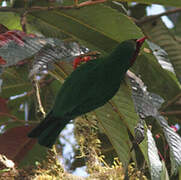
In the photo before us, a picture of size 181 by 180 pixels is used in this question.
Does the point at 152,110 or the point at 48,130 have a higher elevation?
the point at 48,130

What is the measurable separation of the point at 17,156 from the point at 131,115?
66cm

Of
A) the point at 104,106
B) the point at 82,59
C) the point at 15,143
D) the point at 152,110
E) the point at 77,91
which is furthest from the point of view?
the point at 15,143

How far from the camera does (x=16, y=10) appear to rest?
141 cm

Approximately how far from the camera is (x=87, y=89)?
111 centimetres

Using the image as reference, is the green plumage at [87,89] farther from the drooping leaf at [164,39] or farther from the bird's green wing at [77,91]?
the drooping leaf at [164,39]

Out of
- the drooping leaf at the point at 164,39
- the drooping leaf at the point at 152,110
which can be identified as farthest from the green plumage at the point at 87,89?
the drooping leaf at the point at 164,39

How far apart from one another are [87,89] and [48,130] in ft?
0.58

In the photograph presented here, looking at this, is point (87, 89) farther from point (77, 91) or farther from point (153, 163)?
point (153, 163)

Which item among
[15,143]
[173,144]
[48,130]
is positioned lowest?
[173,144]

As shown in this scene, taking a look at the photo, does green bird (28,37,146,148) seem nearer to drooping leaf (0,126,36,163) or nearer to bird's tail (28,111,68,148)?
bird's tail (28,111,68,148)

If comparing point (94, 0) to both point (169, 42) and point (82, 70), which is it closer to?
point (82, 70)

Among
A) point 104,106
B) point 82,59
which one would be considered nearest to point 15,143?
point 104,106

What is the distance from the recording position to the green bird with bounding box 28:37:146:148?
110 cm

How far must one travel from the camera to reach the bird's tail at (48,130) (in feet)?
3.82
